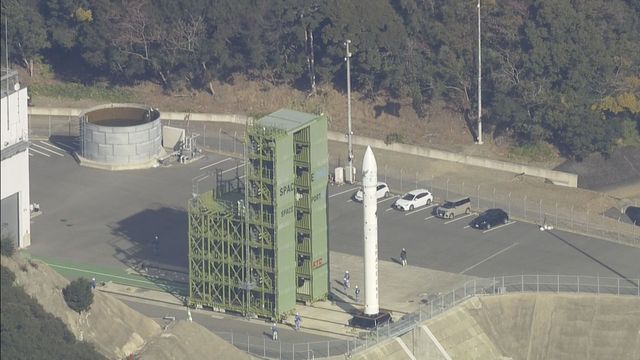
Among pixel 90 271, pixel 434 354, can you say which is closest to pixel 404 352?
pixel 434 354

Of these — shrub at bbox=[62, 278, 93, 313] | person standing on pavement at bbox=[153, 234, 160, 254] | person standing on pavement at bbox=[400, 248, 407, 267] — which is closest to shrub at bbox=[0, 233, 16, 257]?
shrub at bbox=[62, 278, 93, 313]

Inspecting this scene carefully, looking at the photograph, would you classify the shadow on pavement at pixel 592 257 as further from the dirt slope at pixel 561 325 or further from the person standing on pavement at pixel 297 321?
the person standing on pavement at pixel 297 321

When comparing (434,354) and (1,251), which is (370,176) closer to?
(434,354)

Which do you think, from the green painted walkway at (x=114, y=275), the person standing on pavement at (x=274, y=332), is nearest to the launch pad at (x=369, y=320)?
the person standing on pavement at (x=274, y=332)

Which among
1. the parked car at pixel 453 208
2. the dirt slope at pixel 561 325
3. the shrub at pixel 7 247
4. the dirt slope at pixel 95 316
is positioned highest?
the shrub at pixel 7 247

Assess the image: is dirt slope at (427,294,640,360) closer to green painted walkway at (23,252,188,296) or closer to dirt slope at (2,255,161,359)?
green painted walkway at (23,252,188,296)
